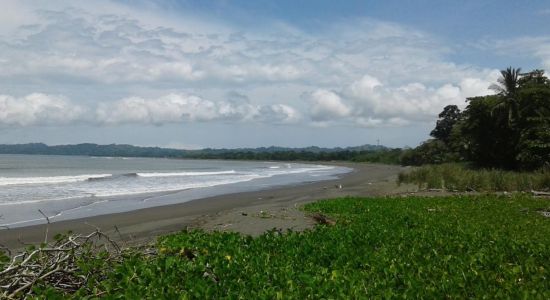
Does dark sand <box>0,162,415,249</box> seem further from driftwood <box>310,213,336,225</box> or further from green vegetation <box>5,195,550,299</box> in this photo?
green vegetation <box>5,195,550,299</box>

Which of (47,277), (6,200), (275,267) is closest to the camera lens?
(47,277)

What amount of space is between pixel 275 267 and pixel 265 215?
9.37m

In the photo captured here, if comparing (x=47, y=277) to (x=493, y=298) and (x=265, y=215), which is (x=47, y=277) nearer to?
(x=493, y=298)

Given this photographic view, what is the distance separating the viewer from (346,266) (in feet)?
22.2

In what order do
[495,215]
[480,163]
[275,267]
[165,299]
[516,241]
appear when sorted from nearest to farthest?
[165,299], [275,267], [516,241], [495,215], [480,163]

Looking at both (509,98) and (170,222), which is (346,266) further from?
(509,98)

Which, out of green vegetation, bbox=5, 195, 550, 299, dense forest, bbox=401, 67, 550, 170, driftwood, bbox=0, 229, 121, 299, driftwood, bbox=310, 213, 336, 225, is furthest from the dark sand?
dense forest, bbox=401, 67, 550, 170

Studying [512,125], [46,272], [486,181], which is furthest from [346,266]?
[512,125]

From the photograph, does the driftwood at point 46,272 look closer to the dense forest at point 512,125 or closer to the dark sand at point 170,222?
the dark sand at point 170,222

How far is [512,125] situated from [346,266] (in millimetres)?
37560

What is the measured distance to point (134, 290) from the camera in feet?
17.3

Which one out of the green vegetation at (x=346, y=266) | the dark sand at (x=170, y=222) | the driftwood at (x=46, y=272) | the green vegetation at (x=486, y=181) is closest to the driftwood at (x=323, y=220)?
the dark sand at (x=170, y=222)

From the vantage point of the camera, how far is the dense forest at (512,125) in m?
36.0

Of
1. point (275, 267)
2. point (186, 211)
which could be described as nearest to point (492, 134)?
point (186, 211)
